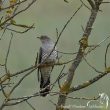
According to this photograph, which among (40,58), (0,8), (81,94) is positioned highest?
(0,8)

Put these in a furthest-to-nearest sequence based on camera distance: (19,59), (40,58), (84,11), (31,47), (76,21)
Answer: (84,11)
(76,21)
(31,47)
(19,59)
(40,58)

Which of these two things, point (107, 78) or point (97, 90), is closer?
point (97, 90)

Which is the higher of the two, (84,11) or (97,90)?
(84,11)

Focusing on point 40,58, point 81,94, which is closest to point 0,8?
point 40,58

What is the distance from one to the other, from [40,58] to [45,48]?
0.54ft

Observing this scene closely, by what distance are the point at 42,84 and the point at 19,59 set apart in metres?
3.67

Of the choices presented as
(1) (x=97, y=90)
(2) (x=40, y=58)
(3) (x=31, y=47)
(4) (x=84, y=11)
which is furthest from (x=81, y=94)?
(4) (x=84, y=11)

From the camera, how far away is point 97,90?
6887 mm

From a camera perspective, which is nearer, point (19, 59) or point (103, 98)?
point (103, 98)

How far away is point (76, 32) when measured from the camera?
8555 millimetres

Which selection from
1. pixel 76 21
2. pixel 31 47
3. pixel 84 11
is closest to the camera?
pixel 31 47

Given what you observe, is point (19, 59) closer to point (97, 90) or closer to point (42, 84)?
point (97, 90)

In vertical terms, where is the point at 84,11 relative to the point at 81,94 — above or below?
above

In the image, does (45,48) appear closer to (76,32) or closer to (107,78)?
(107,78)
